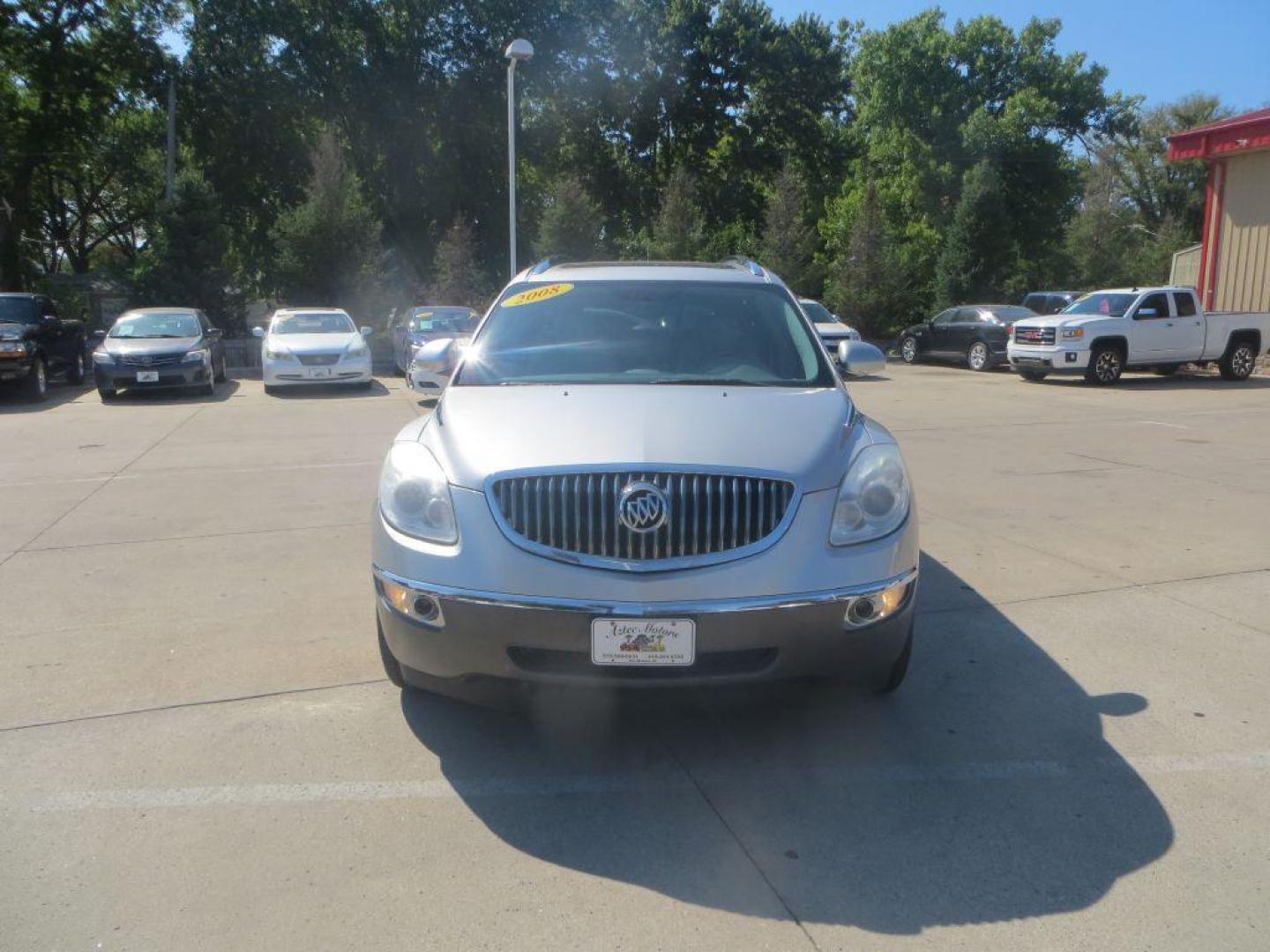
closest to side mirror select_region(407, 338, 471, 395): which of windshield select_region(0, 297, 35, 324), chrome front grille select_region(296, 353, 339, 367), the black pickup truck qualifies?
chrome front grille select_region(296, 353, 339, 367)

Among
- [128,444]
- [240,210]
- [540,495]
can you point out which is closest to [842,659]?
[540,495]

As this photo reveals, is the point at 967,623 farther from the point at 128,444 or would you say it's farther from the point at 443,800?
the point at 128,444

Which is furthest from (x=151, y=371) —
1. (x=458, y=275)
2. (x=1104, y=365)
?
(x=1104, y=365)

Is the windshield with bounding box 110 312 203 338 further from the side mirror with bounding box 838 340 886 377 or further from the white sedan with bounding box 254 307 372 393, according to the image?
the side mirror with bounding box 838 340 886 377

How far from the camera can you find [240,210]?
36.1 m

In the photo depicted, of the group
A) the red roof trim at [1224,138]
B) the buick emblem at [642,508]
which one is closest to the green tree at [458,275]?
the red roof trim at [1224,138]

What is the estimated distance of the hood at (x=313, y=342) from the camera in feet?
56.4

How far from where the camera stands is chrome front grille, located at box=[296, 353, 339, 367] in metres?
17.2

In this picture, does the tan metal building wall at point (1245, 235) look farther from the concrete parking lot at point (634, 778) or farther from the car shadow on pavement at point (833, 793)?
the car shadow on pavement at point (833, 793)

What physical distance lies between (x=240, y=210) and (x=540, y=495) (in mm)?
36662

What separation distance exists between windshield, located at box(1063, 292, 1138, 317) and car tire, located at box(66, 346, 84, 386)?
18993 millimetres

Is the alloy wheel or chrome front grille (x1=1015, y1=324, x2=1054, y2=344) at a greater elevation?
chrome front grille (x1=1015, y1=324, x2=1054, y2=344)

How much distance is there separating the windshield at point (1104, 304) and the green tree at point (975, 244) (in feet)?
44.2

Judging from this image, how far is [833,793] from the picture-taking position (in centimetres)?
349
